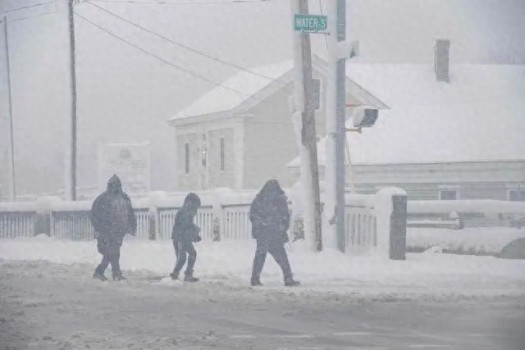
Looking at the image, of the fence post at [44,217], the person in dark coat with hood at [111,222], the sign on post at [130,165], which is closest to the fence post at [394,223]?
the person in dark coat with hood at [111,222]

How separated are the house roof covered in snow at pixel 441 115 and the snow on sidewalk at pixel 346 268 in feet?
42.3

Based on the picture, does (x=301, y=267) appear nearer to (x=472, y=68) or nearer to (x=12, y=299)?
(x=12, y=299)

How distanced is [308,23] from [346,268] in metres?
4.24

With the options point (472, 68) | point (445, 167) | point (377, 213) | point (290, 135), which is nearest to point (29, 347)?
point (377, 213)

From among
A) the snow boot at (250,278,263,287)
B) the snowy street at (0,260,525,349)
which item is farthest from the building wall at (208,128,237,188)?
the snow boot at (250,278,263,287)

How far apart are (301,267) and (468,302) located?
4560 mm

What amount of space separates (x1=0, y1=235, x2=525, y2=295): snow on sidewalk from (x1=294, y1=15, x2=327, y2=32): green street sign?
395 centimetres

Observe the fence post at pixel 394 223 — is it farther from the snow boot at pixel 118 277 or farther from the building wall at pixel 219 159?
the building wall at pixel 219 159

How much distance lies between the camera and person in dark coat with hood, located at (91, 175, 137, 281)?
15.6 metres

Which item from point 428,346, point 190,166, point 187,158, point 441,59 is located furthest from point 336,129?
point 187,158

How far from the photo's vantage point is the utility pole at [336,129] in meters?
18.0

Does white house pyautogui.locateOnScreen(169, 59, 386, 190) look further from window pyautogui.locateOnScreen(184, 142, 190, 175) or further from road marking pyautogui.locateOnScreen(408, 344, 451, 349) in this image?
road marking pyautogui.locateOnScreen(408, 344, 451, 349)

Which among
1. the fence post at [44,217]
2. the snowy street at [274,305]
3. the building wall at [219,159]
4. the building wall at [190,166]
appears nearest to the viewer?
the snowy street at [274,305]

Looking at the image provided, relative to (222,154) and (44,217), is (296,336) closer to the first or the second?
(44,217)
